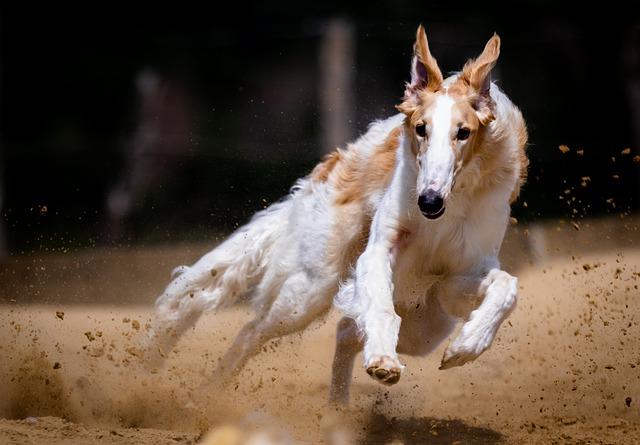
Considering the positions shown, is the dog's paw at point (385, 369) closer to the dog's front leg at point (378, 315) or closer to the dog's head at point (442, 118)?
the dog's front leg at point (378, 315)

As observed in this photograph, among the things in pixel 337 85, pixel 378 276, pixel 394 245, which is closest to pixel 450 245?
pixel 394 245

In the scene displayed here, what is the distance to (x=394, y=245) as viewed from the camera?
16.4 feet

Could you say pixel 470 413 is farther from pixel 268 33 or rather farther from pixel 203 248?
pixel 268 33

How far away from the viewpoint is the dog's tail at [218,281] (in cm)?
584

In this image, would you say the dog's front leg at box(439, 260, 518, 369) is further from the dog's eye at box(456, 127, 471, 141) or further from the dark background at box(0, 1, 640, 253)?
the dark background at box(0, 1, 640, 253)

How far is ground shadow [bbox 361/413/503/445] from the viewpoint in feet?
17.0

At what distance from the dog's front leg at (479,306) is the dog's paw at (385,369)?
0.31 metres

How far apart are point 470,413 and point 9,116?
24.5 ft

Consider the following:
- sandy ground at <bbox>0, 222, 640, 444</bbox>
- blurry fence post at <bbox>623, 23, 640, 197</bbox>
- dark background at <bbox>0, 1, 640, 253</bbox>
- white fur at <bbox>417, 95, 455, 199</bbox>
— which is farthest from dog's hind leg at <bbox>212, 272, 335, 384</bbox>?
blurry fence post at <bbox>623, 23, 640, 197</bbox>

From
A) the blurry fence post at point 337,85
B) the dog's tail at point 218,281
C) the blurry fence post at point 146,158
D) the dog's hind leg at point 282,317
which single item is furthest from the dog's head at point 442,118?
the blurry fence post at point 146,158

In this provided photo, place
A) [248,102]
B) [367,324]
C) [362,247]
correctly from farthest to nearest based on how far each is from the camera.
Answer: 1. [248,102]
2. [362,247]
3. [367,324]

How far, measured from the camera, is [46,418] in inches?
200

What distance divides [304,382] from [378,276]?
66.6 inches

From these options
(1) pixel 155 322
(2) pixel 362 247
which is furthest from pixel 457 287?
(1) pixel 155 322
